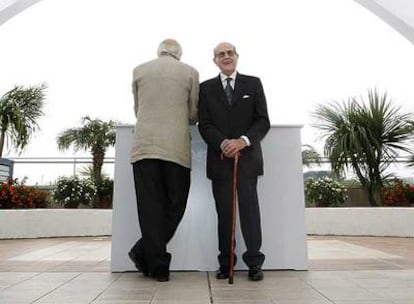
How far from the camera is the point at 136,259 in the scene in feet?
7.43

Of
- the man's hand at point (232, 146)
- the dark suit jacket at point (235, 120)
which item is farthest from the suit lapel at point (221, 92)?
the man's hand at point (232, 146)

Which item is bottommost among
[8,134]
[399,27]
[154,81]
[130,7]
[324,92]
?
[154,81]

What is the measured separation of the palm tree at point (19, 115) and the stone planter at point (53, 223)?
1.41 m

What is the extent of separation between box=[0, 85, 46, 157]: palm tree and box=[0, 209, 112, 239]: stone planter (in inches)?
55.4

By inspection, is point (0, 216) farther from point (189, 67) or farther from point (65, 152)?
point (189, 67)

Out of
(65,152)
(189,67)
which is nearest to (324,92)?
(65,152)

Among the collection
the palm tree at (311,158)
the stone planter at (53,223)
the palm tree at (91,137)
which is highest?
the palm tree at (91,137)

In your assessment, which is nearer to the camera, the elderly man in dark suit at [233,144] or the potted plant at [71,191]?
the elderly man in dark suit at [233,144]

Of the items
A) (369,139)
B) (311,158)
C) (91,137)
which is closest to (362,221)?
(311,158)

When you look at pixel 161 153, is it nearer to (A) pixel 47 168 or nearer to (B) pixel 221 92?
(B) pixel 221 92

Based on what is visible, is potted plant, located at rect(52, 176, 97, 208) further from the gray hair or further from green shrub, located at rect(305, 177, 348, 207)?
the gray hair

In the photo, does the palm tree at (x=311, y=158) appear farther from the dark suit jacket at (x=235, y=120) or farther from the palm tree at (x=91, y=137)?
the dark suit jacket at (x=235, y=120)

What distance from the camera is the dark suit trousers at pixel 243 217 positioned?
221cm

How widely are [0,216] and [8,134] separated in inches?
68.6
